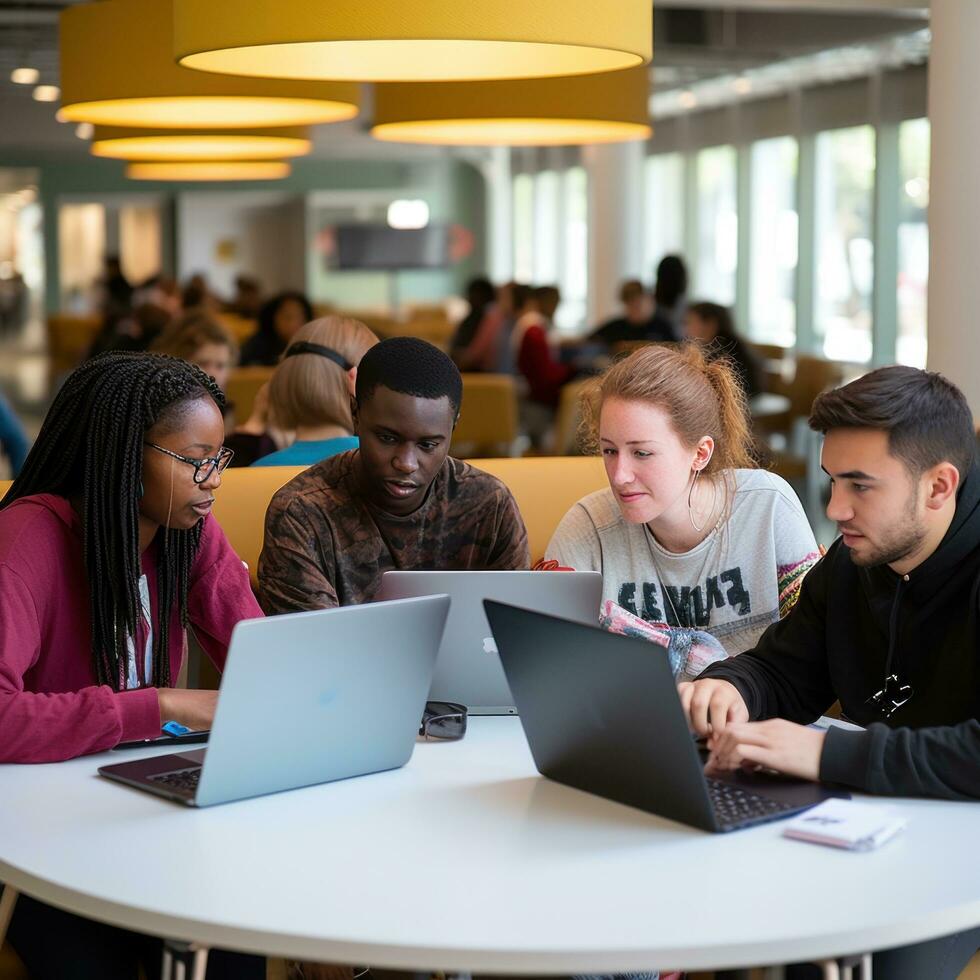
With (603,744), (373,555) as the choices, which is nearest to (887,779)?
(603,744)

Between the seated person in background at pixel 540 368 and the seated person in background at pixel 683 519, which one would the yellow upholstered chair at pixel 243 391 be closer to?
the seated person in background at pixel 540 368

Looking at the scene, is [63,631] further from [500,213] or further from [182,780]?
[500,213]

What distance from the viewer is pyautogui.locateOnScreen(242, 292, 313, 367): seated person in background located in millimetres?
Result: 7918

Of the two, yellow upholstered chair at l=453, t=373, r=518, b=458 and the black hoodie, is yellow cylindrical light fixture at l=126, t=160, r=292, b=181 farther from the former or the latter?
the black hoodie

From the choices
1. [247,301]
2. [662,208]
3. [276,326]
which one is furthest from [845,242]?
[276,326]

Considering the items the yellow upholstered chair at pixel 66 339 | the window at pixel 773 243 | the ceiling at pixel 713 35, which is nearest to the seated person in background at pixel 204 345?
the ceiling at pixel 713 35

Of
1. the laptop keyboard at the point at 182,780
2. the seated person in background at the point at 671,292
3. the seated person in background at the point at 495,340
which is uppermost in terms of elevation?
the seated person in background at the point at 671,292

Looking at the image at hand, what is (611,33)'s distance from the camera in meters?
2.23

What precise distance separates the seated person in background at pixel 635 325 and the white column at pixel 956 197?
3491 millimetres

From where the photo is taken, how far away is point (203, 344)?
5555 mm

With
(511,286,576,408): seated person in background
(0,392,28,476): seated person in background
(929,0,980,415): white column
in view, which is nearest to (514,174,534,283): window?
(511,286,576,408): seated person in background

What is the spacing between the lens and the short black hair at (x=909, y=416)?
2.06 meters

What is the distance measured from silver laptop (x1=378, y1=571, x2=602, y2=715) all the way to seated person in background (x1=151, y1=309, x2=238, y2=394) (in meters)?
3.38

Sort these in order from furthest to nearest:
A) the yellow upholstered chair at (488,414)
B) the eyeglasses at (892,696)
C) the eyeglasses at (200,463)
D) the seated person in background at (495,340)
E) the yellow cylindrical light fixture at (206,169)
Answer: the seated person in background at (495,340) → the yellow upholstered chair at (488,414) → the yellow cylindrical light fixture at (206,169) → the eyeglasses at (200,463) → the eyeglasses at (892,696)
